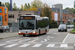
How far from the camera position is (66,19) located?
112 meters

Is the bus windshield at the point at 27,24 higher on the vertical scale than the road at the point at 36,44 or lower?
higher

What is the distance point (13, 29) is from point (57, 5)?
82501 millimetres

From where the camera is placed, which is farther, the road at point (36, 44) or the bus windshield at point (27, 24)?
the bus windshield at point (27, 24)

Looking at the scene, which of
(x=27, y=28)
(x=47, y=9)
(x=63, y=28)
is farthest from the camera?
(x=47, y=9)

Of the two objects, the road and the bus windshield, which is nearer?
the road

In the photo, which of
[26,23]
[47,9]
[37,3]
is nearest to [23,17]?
[26,23]

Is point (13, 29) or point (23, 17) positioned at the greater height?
point (23, 17)

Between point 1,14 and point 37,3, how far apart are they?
6069 centimetres

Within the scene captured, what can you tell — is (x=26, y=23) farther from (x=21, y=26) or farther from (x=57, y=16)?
(x=57, y=16)

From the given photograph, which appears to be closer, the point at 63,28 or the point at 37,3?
the point at 63,28

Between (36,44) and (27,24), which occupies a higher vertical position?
(27,24)

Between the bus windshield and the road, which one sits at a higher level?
the bus windshield

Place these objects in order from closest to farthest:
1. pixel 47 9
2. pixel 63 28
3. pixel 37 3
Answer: pixel 63 28 → pixel 47 9 → pixel 37 3

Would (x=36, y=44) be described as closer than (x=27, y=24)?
Yes
